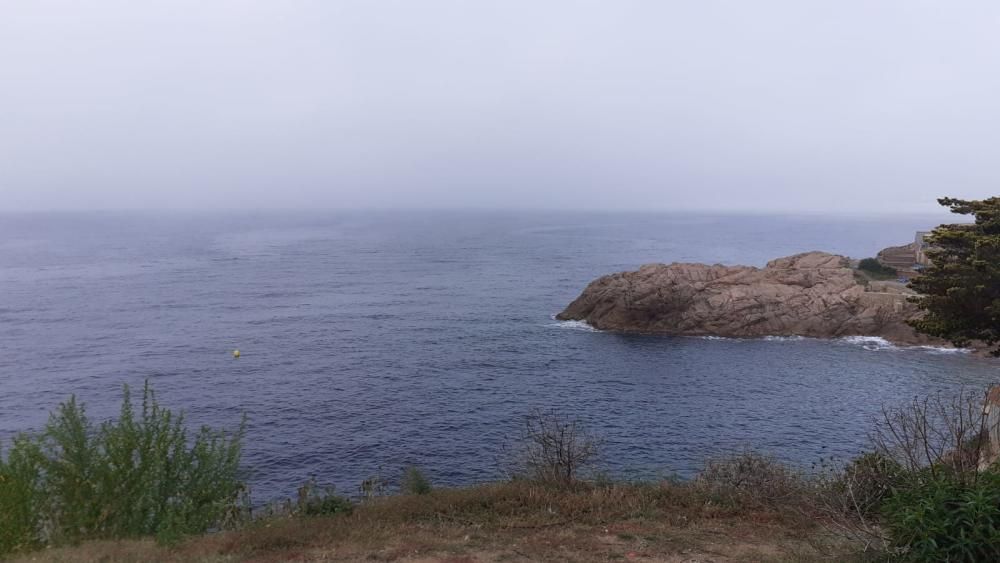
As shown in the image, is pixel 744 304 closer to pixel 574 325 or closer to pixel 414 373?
pixel 574 325

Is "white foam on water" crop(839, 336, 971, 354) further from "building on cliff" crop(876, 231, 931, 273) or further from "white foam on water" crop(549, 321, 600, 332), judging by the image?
"building on cliff" crop(876, 231, 931, 273)

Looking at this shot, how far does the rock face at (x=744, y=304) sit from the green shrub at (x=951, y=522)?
58.6 meters

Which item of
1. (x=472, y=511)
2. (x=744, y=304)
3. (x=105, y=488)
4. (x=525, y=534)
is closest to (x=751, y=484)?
(x=525, y=534)

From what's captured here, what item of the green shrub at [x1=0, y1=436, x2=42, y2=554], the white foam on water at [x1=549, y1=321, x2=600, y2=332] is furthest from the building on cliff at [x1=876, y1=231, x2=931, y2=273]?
the green shrub at [x1=0, y1=436, x2=42, y2=554]

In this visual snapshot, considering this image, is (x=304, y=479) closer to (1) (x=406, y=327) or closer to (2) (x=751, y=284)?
(1) (x=406, y=327)

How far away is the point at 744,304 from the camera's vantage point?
68.5m

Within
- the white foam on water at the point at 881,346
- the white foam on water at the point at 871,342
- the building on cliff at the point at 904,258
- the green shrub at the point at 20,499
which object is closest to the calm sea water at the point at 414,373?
the white foam on water at the point at 871,342

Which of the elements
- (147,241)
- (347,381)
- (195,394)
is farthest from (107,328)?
(147,241)

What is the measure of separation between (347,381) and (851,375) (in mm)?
42753

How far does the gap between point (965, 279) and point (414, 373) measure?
4071cm

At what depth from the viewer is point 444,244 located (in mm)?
169000

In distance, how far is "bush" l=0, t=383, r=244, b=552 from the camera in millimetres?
14188

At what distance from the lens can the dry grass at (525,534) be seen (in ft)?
41.8

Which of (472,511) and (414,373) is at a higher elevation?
(472,511)
